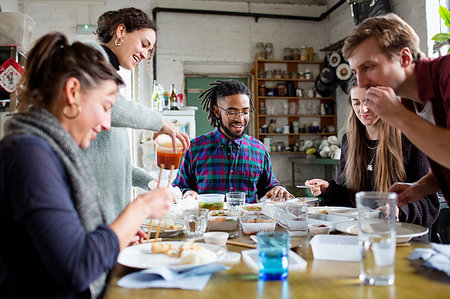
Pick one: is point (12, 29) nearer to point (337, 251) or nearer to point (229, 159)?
point (229, 159)

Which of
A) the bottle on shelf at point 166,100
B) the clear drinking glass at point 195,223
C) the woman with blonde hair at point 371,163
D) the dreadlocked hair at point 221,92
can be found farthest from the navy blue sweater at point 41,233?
the bottle on shelf at point 166,100

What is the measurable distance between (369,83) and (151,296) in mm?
1007

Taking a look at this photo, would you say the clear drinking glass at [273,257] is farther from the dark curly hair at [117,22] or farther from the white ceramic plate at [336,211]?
the dark curly hair at [117,22]

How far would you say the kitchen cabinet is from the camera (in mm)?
6230

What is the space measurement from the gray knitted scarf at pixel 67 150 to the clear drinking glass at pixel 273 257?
434mm

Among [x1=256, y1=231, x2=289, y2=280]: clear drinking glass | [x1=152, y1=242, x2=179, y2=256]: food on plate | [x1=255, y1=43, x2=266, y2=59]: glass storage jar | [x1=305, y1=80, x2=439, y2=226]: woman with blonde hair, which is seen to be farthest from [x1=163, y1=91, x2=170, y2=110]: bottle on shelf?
[x1=256, y1=231, x2=289, y2=280]: clear drinking glass

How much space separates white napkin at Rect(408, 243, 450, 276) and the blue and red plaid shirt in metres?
1.50

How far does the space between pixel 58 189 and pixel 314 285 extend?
0.64 metres

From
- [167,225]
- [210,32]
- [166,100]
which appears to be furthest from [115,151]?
[210,32]

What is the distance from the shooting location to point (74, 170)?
36.5 inches

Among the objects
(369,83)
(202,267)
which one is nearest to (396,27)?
(369,83)

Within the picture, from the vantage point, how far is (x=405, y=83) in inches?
50.6

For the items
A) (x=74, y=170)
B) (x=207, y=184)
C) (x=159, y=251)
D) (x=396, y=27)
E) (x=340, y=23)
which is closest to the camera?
(x=74, y=170)

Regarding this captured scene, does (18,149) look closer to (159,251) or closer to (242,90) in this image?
(159,251)
